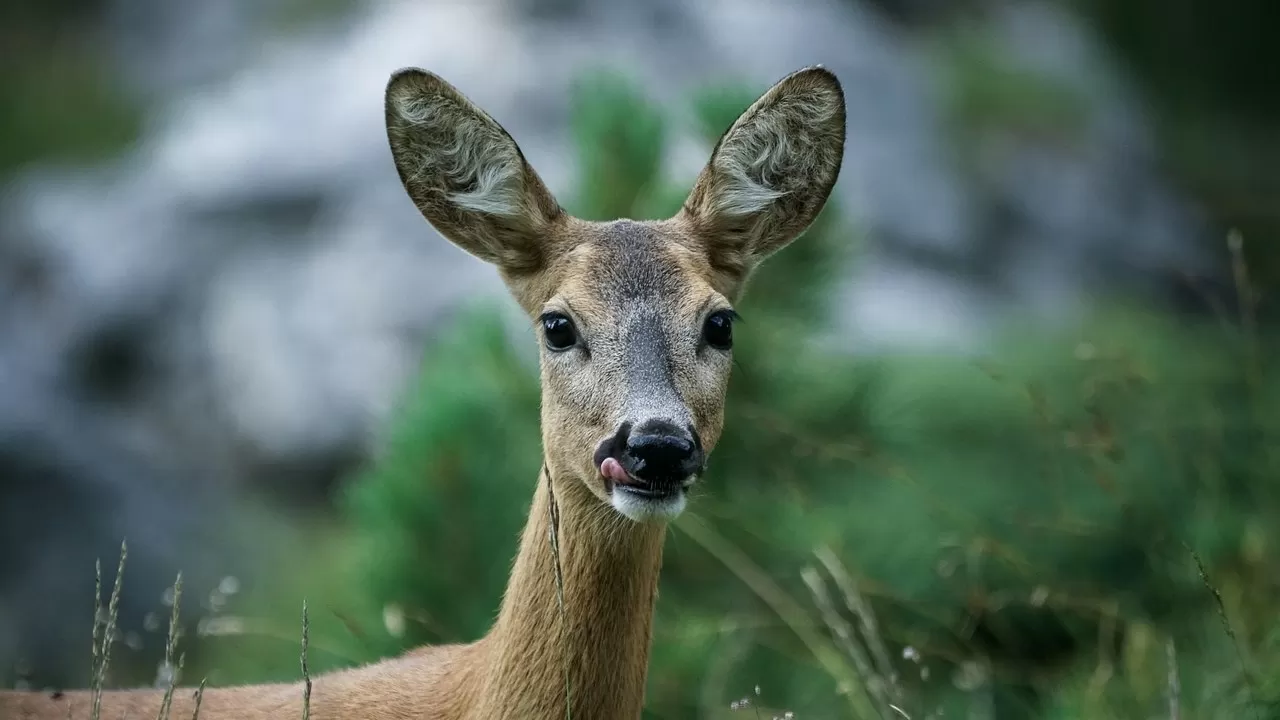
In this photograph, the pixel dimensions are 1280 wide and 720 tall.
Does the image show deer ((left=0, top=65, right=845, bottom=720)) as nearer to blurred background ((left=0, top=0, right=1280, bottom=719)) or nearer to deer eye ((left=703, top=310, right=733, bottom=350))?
deer eye ((left=703, top=310, right=733, bottom=350))

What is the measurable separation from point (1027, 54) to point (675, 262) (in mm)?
6776

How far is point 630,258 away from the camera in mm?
3191

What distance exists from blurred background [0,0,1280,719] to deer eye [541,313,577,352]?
2.87 ft

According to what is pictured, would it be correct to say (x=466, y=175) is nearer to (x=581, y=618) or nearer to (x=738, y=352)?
(x=581, y=618)

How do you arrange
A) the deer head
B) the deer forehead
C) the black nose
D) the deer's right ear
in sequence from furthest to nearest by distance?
the deer's right ear
the deer forehead
the deer head
the black nose

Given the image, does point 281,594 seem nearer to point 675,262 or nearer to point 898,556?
point 898,556

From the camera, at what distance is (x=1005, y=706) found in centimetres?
526

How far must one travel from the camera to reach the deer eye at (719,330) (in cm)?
313

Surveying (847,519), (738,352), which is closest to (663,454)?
(738,352)

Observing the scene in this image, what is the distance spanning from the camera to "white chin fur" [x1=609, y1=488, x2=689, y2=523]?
2.75 meters

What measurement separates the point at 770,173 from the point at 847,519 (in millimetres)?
Result: 2315

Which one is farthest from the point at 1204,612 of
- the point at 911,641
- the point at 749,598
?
the point at 749,598

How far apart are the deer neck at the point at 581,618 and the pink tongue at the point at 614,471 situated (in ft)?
0.53

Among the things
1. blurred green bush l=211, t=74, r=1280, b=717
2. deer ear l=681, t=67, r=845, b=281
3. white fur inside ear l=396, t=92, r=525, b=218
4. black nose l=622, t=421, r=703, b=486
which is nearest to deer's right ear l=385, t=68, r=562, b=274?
white fur inside ear l=396, t=92, r=525, b=218
